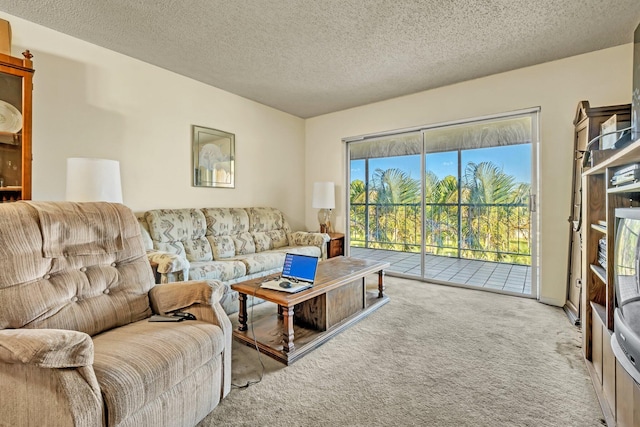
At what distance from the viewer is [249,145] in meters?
4.13

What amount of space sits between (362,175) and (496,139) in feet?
6.07

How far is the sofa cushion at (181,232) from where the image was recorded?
291 cm

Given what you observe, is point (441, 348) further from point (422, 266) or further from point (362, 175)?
point (362, 175)

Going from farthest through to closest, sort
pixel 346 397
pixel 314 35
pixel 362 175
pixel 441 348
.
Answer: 1. pixel 362 175
2. pixel 314 35
3. pixel 441 348
4. pixel 346 397

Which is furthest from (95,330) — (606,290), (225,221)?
(606,290)

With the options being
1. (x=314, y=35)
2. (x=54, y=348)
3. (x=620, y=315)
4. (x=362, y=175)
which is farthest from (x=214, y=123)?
(x=620, y=315)

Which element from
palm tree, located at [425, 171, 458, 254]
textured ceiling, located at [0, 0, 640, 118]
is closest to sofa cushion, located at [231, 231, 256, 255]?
textured ceiling, located at [0, 0, 640, 118]

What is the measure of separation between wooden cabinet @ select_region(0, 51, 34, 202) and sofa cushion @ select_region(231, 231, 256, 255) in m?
1.86

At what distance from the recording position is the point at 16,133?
2057mm

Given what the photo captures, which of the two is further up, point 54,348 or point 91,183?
point 91,183

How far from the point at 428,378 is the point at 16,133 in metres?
3.18

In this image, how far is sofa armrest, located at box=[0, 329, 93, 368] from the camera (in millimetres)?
906

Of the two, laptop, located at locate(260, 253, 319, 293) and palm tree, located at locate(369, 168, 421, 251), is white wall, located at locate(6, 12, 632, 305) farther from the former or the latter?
laptop, located at locate(260, 253, 319, 293)

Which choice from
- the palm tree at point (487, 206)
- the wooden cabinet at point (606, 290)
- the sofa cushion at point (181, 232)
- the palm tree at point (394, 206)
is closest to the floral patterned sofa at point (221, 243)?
the sofa cushion at point (181, 232)
